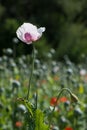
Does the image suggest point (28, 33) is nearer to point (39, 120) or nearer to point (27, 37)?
point (27, 37)

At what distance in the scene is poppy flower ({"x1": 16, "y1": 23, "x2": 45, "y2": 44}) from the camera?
7.84ft

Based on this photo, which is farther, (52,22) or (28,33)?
(52,22)

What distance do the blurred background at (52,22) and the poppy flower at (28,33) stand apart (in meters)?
11.6

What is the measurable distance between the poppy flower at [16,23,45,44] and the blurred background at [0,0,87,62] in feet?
38.2

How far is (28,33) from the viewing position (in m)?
2.41

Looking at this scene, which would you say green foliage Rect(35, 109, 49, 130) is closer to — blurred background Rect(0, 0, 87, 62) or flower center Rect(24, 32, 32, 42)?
flower center Rect(24, 32, 32, 42)

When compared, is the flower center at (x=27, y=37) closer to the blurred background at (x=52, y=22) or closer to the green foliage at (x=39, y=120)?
the green foliage at (x=39, y=120)

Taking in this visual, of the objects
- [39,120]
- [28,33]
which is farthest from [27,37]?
[39,120]

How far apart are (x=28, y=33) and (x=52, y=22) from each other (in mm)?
13660

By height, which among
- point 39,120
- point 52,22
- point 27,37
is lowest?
point 39,120

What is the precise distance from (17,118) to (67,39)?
1063 cm

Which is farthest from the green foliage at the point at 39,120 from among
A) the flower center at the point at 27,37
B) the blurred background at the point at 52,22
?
the blurred background at the point at 52,22

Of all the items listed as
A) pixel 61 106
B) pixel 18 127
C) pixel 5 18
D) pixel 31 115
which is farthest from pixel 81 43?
pixel 31 115

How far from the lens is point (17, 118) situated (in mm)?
4980
